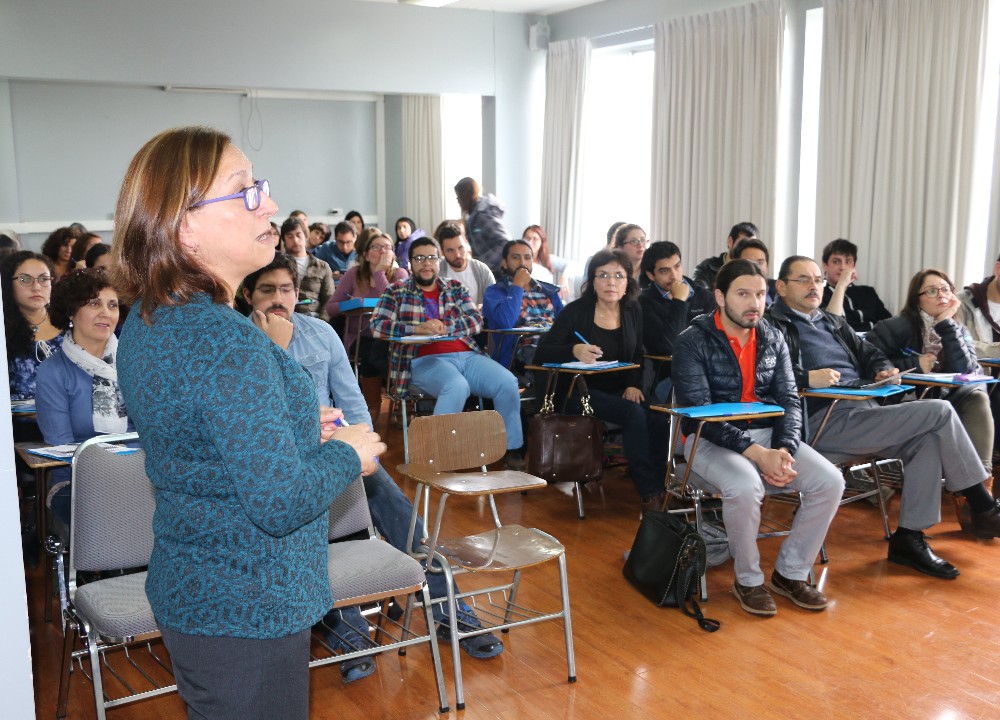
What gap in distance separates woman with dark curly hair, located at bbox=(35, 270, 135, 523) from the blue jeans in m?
2.00

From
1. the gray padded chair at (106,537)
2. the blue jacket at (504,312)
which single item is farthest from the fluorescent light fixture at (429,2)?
the gray padded chair at (106,537)

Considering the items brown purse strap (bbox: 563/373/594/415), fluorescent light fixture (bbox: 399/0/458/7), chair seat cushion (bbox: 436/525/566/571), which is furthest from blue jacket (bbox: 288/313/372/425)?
fluorescent light fixture (bbox: 399/0/458/7)

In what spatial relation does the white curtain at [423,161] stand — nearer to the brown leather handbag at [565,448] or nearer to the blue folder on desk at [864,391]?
the brown leather handbag at [565,448]

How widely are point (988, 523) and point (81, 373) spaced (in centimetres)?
367

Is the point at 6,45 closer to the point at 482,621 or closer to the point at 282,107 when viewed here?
the point at 282,107

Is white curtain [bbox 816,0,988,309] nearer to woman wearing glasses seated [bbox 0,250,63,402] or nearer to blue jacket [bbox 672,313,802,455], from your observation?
blue jacket [bbox 672,313,802,455]

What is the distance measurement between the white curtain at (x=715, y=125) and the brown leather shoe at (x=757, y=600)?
174 inches

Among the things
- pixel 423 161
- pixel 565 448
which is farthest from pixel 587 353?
pixel 423 161

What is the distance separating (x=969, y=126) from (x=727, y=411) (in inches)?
147

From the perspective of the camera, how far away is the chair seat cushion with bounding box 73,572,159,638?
2.27 metres

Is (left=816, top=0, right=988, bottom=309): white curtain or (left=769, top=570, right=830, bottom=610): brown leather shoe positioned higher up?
(left=816, top=0, right=988, bottom=309): white curtain

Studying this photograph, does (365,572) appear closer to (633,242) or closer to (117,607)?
(117,607)

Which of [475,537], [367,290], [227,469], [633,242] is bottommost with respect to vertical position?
[475,537]

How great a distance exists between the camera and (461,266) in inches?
267
